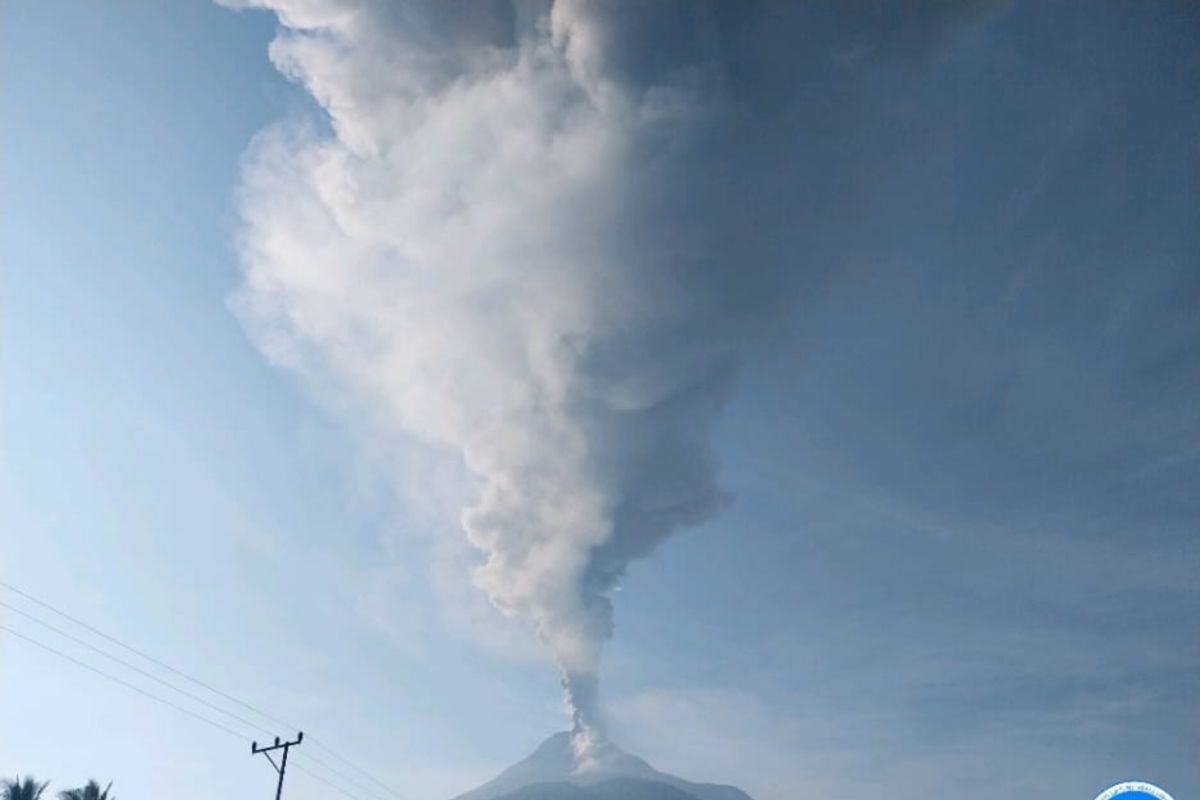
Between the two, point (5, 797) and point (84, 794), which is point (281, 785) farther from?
point (5, 797)

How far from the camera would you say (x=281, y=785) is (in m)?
46.7

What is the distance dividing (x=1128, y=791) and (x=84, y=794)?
4993 cm

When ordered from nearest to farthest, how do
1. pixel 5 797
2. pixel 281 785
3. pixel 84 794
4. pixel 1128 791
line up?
pixel 1128 791 < pixel 5 797 < pixel 84 794 < pixel 281 785

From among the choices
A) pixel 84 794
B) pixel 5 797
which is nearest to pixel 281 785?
pixel 84 794

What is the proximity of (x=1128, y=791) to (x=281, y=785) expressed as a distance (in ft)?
164

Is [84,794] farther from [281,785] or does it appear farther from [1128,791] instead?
[1128,791]

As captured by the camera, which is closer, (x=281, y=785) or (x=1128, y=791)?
(x=1128, y=791)

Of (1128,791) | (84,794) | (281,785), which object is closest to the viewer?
(1128,791)

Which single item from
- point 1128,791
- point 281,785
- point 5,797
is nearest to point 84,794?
point 5,797

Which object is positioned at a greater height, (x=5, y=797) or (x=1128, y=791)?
(x=5, y=797)

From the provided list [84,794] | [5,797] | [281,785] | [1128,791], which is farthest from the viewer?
[281,785]

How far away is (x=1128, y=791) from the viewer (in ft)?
19.7

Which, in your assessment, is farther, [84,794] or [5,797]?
[84,794]

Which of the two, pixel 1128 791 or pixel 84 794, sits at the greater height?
pixel 84 794
